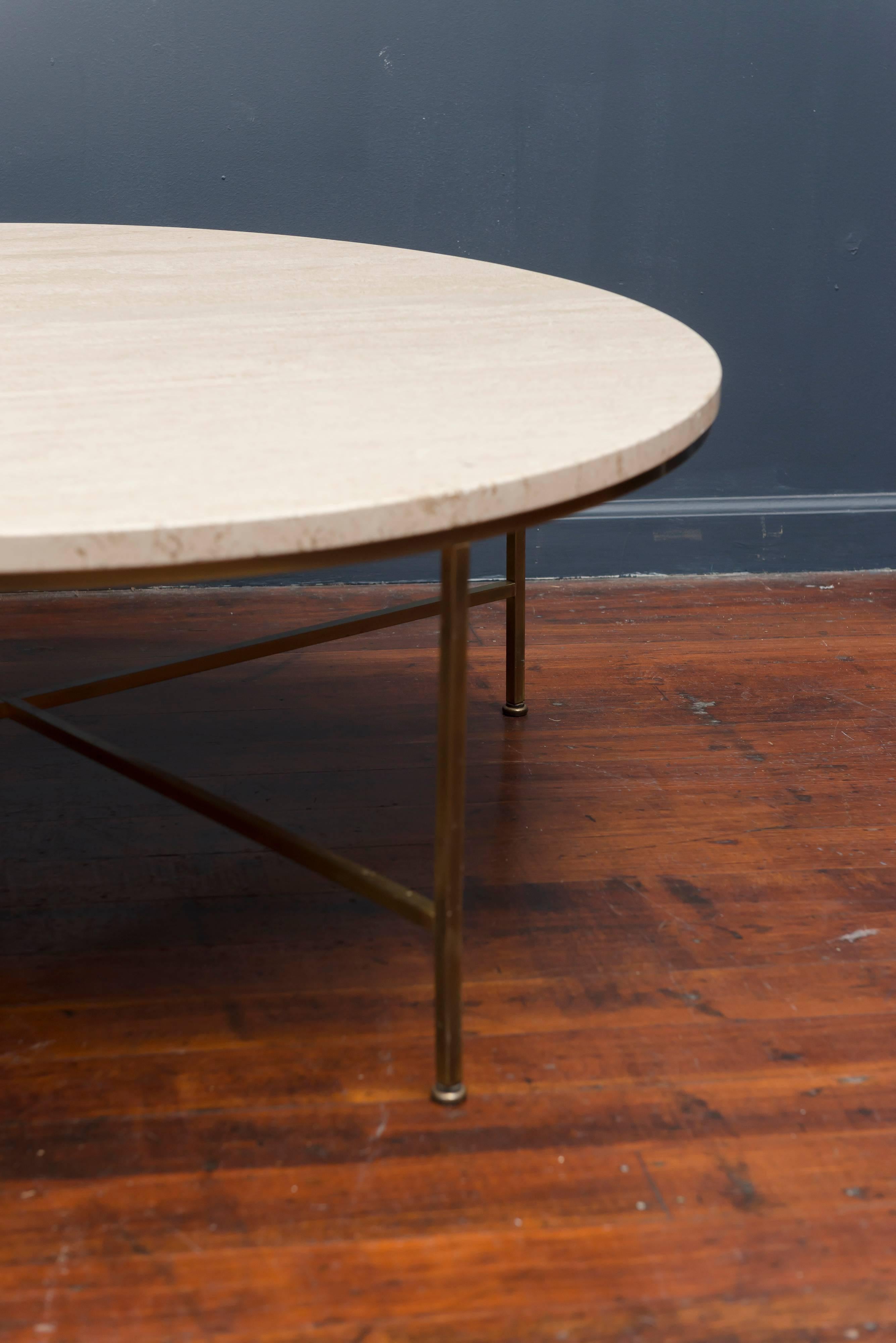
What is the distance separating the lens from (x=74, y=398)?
98cm

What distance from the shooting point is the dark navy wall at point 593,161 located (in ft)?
7.91

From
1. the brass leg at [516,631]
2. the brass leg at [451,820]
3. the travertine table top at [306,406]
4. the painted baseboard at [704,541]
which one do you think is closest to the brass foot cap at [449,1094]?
the brass leg at [451,820]

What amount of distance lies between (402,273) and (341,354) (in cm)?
48

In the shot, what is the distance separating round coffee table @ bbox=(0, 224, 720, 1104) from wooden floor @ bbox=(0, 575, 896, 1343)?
152 millimetres

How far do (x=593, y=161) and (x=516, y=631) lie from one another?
3.78ft

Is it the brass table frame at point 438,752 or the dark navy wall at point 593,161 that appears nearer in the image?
the brass table frame at point 438,752

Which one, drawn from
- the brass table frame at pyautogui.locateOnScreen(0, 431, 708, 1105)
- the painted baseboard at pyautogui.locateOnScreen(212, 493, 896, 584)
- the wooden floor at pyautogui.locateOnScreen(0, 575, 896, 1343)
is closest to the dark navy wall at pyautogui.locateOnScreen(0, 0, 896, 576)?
the painted baseboard at pyautogui.locateOnScreen(212, 493, 896, 584)

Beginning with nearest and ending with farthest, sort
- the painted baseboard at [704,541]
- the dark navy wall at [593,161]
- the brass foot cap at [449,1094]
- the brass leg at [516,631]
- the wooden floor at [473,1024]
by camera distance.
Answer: the wooden floor at [473,1024], the brass foot cap at [449,1094], the brass leg at [516,631], the dark navy wall at [593,161], the painted baseboard at [704,541]

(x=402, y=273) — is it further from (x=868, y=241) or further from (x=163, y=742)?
(x=868, y=241)

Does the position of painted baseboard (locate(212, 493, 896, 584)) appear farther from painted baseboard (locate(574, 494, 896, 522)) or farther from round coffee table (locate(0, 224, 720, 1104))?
round coffee table (locate(0, 224, 720, 1104))

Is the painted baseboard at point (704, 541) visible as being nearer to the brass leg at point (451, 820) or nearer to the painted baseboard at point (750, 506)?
the painted baseboard at point (750, 506)

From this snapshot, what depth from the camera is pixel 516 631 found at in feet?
6.36

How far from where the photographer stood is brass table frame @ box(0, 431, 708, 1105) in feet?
2.59

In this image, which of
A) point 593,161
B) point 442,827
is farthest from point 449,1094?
point 593,161
